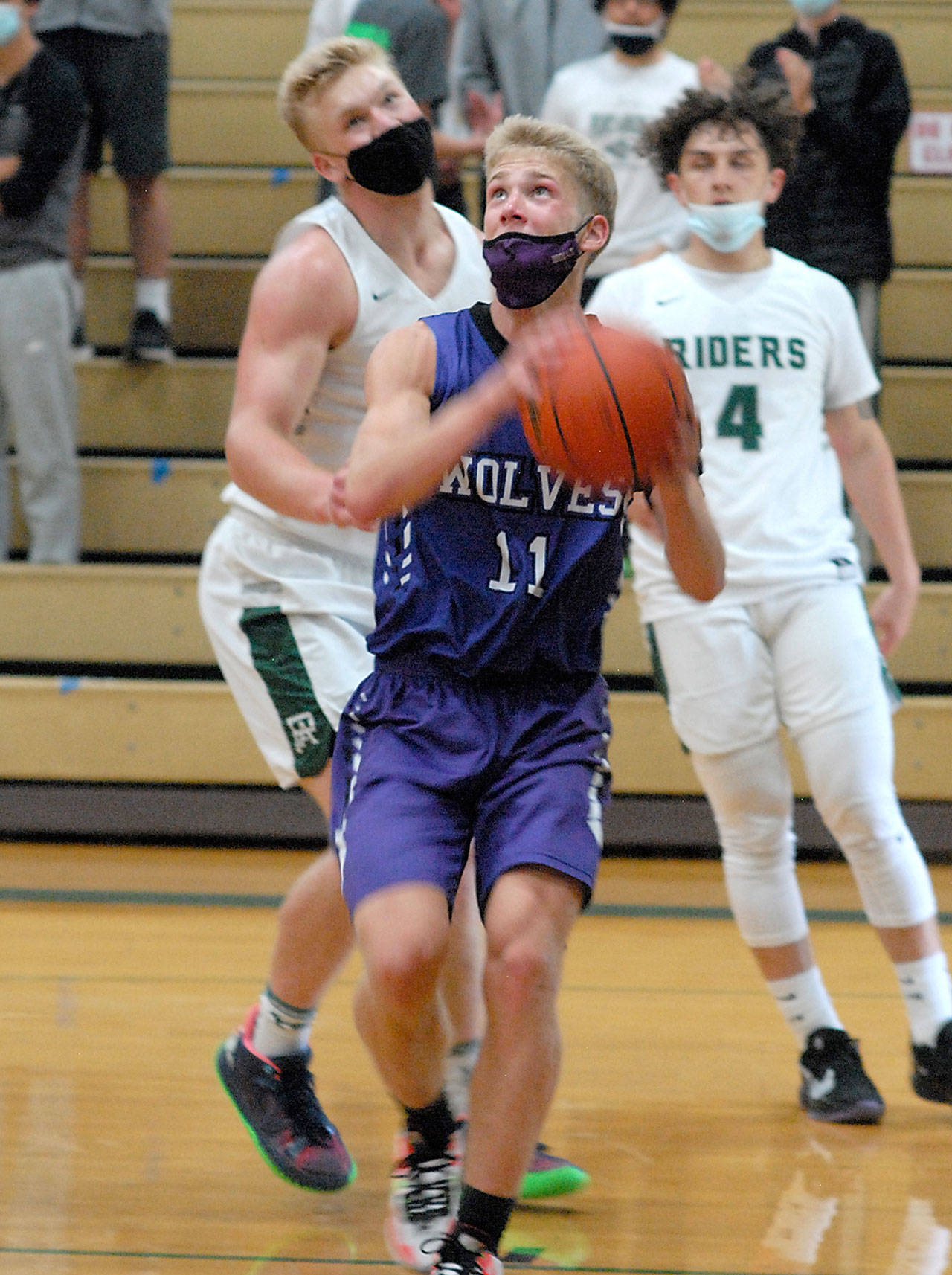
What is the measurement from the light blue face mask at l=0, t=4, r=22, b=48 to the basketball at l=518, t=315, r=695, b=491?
3.87m

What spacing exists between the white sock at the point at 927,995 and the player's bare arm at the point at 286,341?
1.49m

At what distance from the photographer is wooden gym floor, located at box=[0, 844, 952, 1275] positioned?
2.51 m

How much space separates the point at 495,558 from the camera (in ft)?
7.46

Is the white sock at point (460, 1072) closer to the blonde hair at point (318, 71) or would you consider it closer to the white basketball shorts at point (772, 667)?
the white basketball shorts at point (772, 667)

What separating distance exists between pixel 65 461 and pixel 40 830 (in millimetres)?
1214

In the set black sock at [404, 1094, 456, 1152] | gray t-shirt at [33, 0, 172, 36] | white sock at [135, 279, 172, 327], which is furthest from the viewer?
white sock at [135, 279, 172, 327]

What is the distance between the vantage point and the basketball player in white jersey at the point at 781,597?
312 cm

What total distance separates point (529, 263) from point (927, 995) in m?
1.65

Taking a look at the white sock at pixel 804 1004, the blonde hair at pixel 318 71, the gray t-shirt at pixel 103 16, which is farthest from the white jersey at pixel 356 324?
the gray t-shirt at pixel 103 16

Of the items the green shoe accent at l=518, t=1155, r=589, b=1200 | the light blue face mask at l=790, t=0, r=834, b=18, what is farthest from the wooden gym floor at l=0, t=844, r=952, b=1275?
the light blue face mask at l=790, t=0, r=834, b=18

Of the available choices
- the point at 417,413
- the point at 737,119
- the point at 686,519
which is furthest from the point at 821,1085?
the point at 737,119

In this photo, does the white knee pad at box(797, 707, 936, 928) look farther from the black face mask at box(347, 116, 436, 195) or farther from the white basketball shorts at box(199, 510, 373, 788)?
the black face mask at box(347, 116, 436, 195)

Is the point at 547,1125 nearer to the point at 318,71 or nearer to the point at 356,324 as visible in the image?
the point at 356,324

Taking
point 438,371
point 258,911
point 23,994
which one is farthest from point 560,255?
point 258,911
